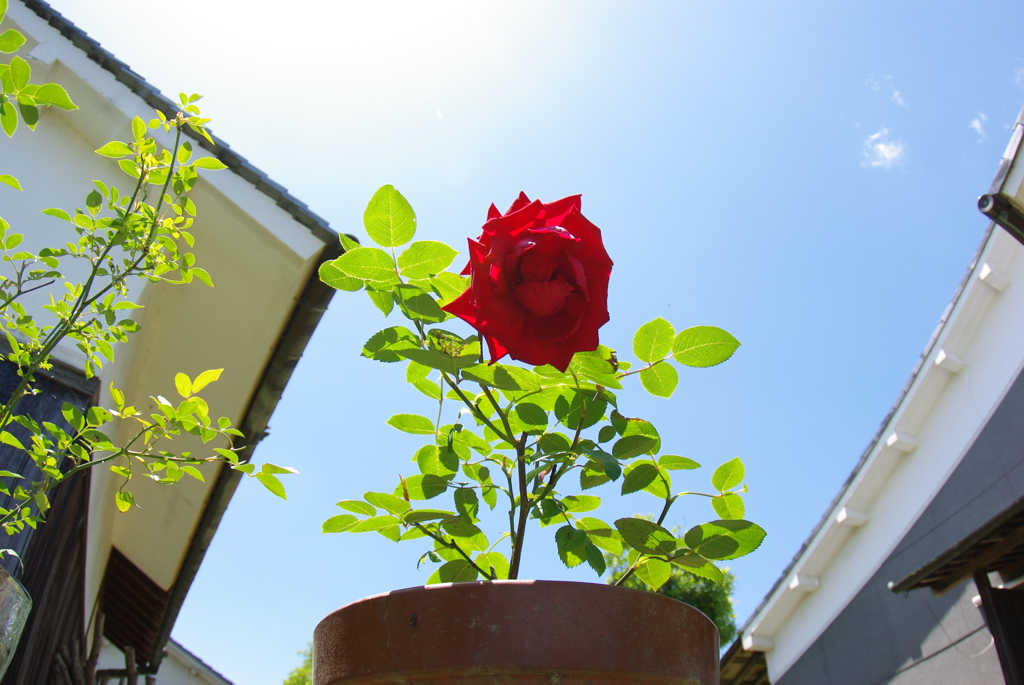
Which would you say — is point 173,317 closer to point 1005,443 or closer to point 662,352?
point 662,352

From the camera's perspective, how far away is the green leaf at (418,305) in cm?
71

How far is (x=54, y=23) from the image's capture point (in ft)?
10.2

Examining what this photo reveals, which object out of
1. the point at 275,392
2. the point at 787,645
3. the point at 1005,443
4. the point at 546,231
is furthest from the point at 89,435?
the point at 787,645

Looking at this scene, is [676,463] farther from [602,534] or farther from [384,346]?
[384,346]

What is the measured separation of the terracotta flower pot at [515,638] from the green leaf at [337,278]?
334mm

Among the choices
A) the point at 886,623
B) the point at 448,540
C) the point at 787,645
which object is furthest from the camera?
the point at 787,645

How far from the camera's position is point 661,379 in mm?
798

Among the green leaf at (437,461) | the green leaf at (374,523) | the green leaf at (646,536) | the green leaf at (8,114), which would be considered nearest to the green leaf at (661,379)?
the green leaf at (646,536)

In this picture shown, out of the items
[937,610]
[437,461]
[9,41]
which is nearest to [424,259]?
[437,461]

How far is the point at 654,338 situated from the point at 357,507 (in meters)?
0.42

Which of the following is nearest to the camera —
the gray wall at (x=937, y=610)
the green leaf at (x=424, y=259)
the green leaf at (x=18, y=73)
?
the green leaf at (x=424, y=259)

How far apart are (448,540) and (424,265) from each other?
1.32 ft

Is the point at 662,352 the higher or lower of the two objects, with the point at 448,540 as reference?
higher

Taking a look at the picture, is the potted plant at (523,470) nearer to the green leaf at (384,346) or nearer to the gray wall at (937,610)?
the green leaf at (384,346)
